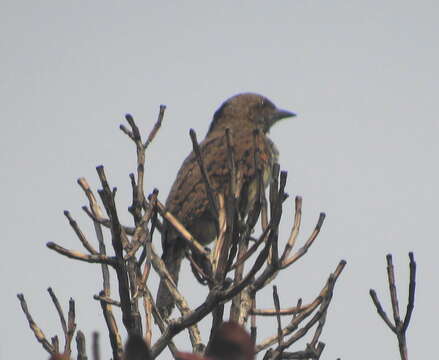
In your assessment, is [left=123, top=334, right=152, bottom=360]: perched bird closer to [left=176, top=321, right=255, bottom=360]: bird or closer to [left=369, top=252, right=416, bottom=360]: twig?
[left=176, top=321, right=255, bottom=360]: bird

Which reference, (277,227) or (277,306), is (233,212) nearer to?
(277,227)

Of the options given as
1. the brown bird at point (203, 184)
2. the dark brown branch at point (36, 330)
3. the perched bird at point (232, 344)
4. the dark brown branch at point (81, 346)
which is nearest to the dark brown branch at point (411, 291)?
the dark brown branch at point (81, 346)

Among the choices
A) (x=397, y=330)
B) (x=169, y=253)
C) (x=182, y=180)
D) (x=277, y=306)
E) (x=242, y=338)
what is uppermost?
→ (x=182, y=180)

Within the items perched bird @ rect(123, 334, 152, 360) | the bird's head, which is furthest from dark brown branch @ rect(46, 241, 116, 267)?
the bird's head

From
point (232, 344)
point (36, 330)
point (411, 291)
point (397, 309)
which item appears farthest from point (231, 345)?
point (36, 330)

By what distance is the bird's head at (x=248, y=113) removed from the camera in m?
7.55

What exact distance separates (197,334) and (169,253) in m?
2.38

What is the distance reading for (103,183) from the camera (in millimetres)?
2488

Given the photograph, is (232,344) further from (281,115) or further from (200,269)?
(281,115)

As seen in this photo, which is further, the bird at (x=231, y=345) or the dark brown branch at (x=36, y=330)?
the dark brown branch at (x=36, y=330)

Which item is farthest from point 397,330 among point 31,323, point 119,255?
point 31,323

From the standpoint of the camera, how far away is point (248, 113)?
7.62 metres

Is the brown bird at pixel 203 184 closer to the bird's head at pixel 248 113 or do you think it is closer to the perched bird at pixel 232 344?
the bird's head at pixel 248 113

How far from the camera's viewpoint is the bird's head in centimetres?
755
